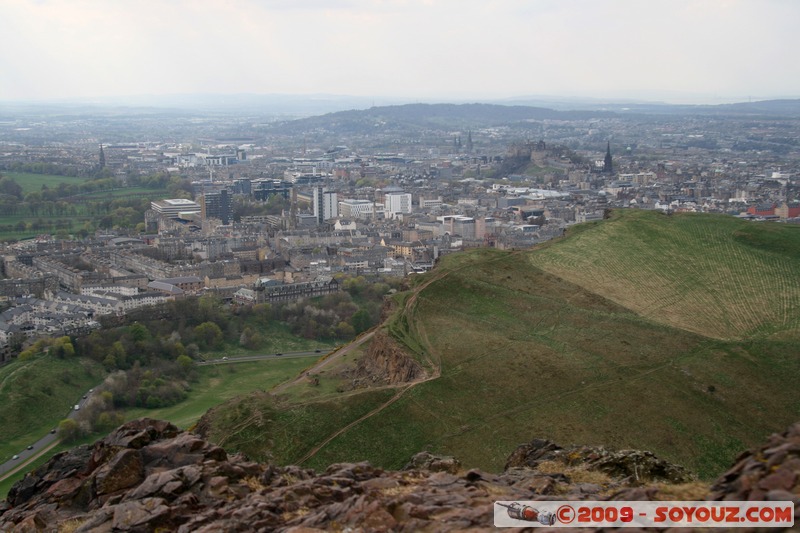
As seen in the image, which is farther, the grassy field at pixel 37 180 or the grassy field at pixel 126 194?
the grassy field at pixel 37 180

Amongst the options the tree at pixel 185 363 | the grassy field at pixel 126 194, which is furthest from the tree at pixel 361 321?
the grassy field at pixel 126 194

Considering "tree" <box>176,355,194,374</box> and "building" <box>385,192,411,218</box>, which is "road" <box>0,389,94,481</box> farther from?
"building" <box>385,192,411,218</box>

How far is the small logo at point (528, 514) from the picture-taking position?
38.2 feet

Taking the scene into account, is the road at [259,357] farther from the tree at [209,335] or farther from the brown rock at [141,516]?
the brown rock at [141,516]

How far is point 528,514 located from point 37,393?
32.9 m

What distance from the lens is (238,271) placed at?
65750mm

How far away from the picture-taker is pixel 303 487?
47.9 ft

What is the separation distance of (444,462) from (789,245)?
33281 mm

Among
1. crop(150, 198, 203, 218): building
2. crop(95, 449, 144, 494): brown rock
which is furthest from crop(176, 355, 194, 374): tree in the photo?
crop(150, 198, 203, 218): building

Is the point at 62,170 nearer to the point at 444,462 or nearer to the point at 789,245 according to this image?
the point at 789,245

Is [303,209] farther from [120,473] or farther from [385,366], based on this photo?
[120,473]

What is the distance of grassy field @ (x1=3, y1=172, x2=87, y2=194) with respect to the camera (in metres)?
113

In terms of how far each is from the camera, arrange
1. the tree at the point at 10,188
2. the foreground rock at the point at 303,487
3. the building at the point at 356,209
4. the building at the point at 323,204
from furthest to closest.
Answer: the tree at the point at 10,188, the building at the point at 356,209, the building at the point at 323,204, the foreground rock at the point at 303,487

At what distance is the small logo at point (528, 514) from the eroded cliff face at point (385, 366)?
52.8 ft
